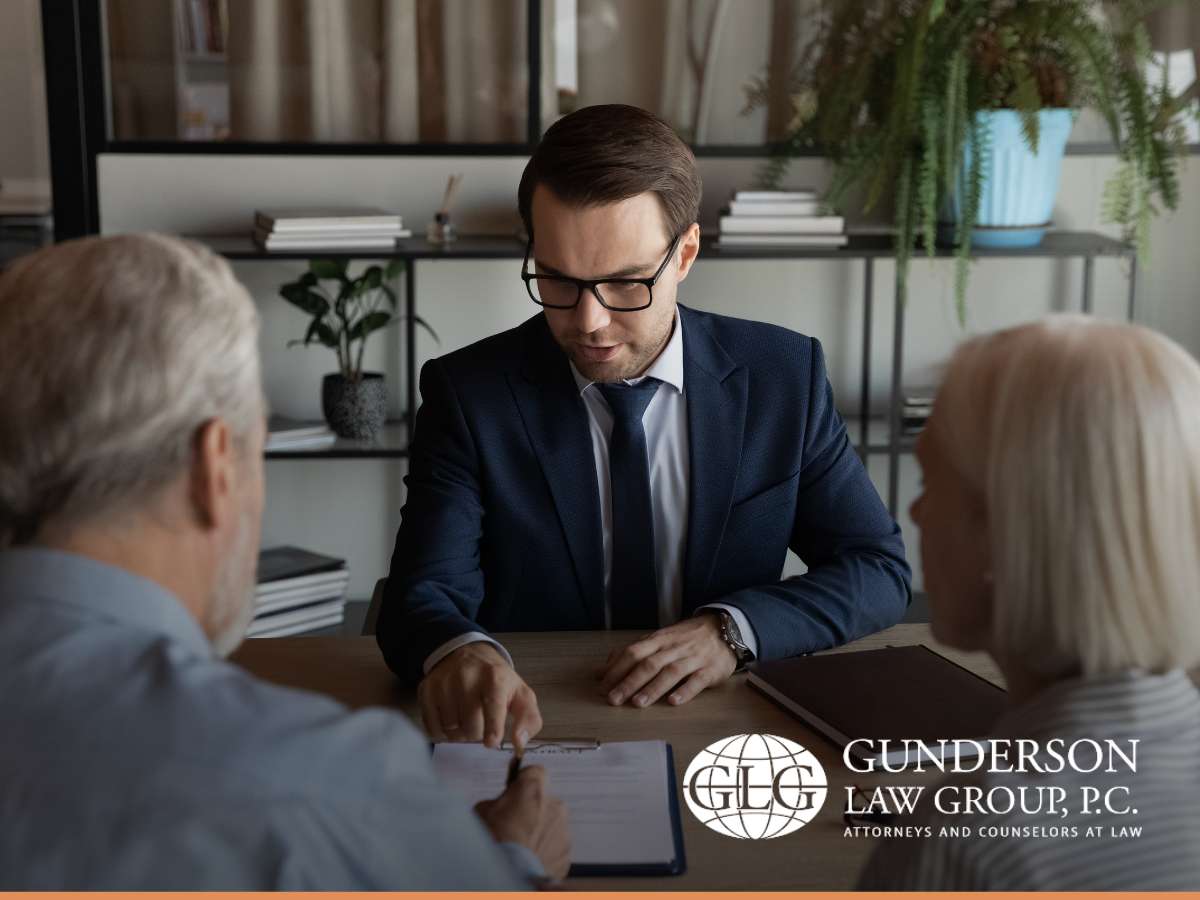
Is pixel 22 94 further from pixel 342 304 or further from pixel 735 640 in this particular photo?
pixel 735 640

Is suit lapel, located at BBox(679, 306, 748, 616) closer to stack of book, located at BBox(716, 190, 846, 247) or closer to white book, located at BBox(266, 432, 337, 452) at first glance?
stack of book, located at BBox(716, 190, 846, 247)

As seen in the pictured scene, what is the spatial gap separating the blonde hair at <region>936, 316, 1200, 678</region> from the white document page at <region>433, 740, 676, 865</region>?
1.36 feet

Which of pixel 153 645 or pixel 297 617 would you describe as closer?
pixel 153 645

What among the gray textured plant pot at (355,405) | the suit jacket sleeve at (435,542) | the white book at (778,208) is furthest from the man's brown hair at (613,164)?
the gray textured plant pot at (355,405)

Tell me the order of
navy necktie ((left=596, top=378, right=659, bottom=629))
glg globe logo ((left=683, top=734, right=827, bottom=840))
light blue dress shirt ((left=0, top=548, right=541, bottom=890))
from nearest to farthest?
1. light blue dress shirt ((left=0, top=548, right=541, bottom=890))
2. glg globe logo ((left=683, top=734, right=827, bottom=840))
3. navy necktie ((left=596, top=378, right=659, bottom=629))

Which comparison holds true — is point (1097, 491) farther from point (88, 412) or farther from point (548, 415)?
point (548, 415)

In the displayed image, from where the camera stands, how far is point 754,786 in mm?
1393

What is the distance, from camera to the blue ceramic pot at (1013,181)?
3.19 m

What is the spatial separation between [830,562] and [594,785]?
28.8 inches

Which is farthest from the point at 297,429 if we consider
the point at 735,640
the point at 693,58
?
the point at 735,640

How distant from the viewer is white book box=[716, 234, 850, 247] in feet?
11.0

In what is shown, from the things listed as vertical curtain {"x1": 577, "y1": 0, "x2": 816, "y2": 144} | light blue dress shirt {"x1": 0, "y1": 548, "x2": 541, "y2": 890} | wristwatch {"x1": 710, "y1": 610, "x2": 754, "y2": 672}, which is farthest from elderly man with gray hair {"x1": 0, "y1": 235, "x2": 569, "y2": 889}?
vertical curtain {"x1": 577, "y1": 0, "x2": 816, "y2": 144}

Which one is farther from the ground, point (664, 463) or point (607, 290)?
point (607, 290)

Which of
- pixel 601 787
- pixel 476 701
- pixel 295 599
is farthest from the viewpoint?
pixel 295 599
